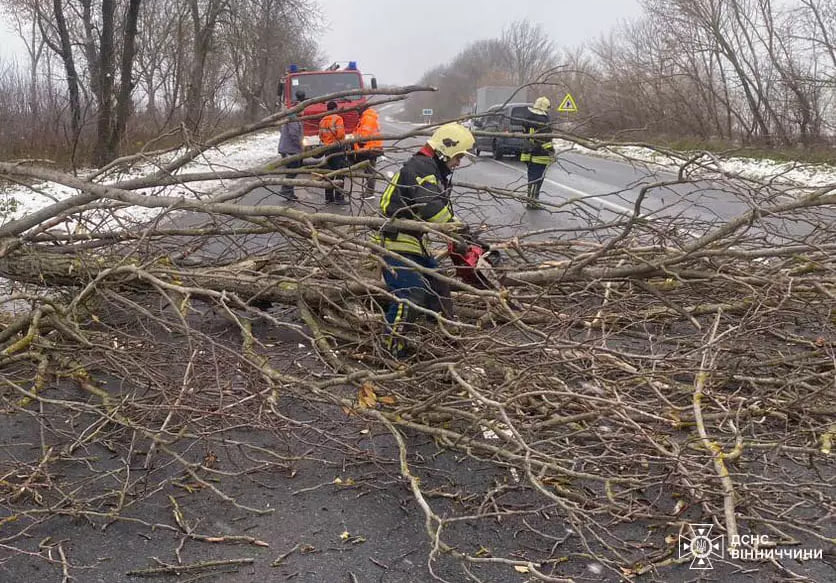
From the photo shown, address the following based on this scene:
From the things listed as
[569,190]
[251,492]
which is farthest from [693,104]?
[251,492]

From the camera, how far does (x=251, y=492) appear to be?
2916 mm

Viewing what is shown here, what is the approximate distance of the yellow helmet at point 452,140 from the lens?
163 inches

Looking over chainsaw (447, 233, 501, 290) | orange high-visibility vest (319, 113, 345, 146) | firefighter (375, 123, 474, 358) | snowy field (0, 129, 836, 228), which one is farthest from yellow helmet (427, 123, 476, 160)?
snowy field (0, 129, 836, 228)

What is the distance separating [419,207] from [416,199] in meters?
0.10

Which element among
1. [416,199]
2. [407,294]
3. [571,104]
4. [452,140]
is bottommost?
[407,294]

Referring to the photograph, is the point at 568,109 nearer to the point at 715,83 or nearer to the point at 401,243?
the point at 401,243

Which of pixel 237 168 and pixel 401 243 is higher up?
pixel 237 168

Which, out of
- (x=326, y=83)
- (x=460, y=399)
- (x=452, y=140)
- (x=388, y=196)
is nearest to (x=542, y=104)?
(x=452, y=140)

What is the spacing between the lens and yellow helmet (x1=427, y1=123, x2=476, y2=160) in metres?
4.13

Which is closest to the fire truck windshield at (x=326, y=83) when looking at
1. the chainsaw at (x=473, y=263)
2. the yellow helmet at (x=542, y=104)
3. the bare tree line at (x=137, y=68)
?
the bare tree line at (x=137, y=68)

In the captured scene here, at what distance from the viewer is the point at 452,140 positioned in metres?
4.14

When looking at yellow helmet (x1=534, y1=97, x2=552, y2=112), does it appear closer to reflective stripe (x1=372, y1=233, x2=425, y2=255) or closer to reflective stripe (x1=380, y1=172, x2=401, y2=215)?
reflective stripe (x1=380, y1=172, x2=401, y2=215)

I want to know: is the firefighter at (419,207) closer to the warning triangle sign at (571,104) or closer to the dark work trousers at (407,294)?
the dark work trousers at (407,294)

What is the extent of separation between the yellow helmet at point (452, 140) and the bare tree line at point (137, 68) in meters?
1.01
